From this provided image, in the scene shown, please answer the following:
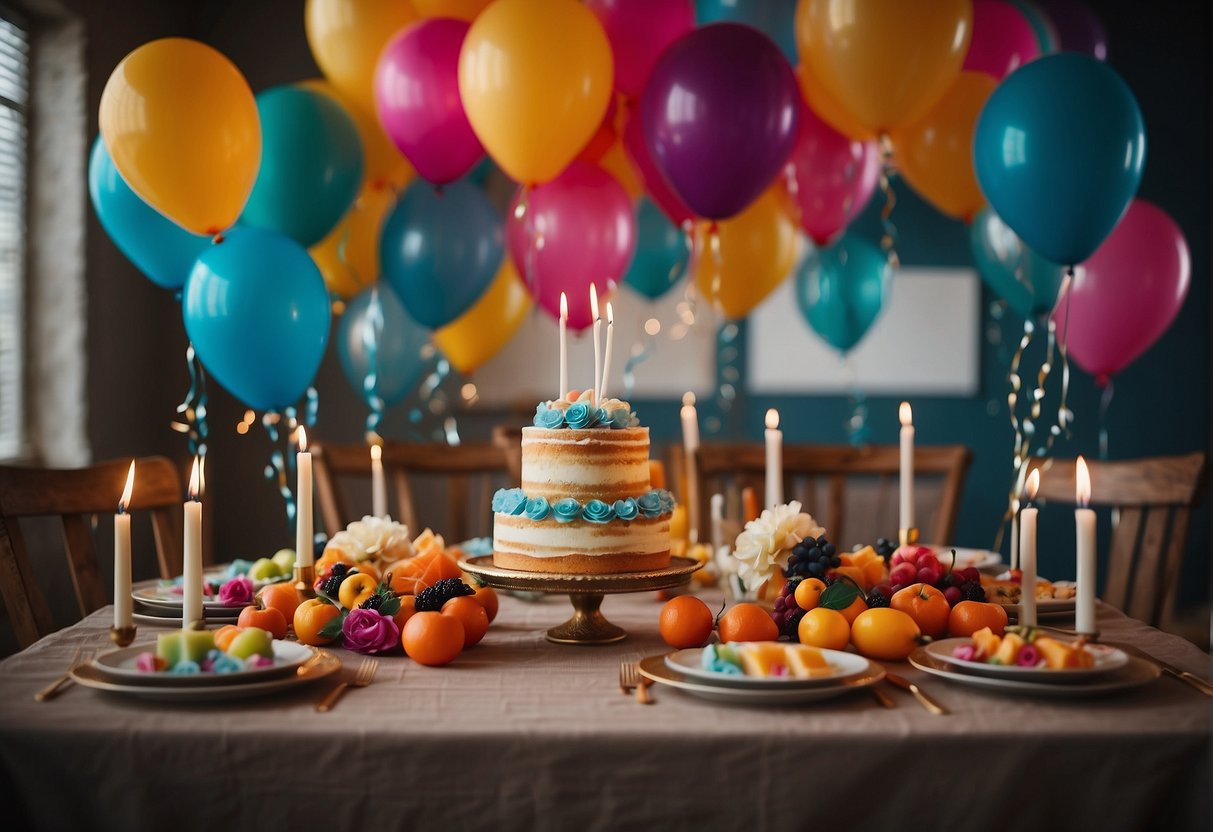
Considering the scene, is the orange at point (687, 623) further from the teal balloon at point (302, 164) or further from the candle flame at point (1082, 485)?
the teal balloon at point (302, 164)

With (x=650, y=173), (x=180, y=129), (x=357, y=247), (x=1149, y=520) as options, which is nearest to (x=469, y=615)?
(x=180, y=129)

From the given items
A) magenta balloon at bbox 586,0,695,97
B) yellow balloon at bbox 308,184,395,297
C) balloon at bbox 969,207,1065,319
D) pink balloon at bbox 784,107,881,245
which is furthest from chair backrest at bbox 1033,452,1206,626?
yellow balloon at bbox 308,184,395,297

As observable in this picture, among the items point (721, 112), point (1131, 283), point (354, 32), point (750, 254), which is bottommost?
point (1131, 283)

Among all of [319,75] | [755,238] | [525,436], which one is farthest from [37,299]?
[525,436]

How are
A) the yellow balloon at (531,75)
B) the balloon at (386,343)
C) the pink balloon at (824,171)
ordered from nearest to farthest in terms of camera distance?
the yellow balloon at (531,75), the pink balloon at (824,171), the balloon at (386,343)

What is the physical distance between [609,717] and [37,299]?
132 inches

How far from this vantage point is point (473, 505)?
4.90 metres

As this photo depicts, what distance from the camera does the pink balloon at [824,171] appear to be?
303cm

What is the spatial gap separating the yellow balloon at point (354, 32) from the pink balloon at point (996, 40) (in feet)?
4.80

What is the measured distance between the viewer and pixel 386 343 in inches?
137

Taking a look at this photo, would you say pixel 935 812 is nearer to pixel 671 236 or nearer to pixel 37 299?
pixel 671 236

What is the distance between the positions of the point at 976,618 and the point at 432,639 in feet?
2.35

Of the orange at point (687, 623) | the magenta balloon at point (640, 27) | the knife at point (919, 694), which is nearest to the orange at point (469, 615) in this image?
the orange at point (687, 623)

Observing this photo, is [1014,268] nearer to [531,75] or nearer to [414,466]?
[531,75]
